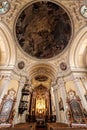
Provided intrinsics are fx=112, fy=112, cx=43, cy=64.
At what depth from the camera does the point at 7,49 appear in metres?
12.3

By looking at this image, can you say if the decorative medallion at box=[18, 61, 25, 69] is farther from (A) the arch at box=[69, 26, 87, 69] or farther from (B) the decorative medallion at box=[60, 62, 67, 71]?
(A) the arch at box=[69, 26, 87, 69]

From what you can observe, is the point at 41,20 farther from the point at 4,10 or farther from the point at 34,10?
the point at 4,10

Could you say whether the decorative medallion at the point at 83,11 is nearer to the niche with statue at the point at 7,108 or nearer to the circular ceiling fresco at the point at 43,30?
the circular ceiling fresco at the point at 43,30

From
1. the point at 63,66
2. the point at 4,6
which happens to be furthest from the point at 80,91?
the point at 4,6

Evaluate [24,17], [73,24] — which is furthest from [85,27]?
[24,17]

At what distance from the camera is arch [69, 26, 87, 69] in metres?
12.2

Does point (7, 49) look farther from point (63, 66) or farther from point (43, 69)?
point (63, 66)

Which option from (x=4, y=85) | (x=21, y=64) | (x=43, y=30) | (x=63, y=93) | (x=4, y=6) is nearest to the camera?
(x=4, y=6)

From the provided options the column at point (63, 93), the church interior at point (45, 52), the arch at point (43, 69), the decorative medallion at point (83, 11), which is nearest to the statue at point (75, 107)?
the church interior at point (45, 52)

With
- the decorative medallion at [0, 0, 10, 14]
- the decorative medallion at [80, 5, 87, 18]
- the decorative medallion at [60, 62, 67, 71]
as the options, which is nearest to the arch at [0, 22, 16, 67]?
the decorative medallion at [0, 0, 10, 14]

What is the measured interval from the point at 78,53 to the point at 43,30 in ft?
15.8

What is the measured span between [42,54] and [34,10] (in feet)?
16.4

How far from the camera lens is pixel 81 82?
449 inches

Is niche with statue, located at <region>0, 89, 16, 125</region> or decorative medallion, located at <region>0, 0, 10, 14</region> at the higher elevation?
decorative medallion, located at <region>0, 0, 10, 14</region>
